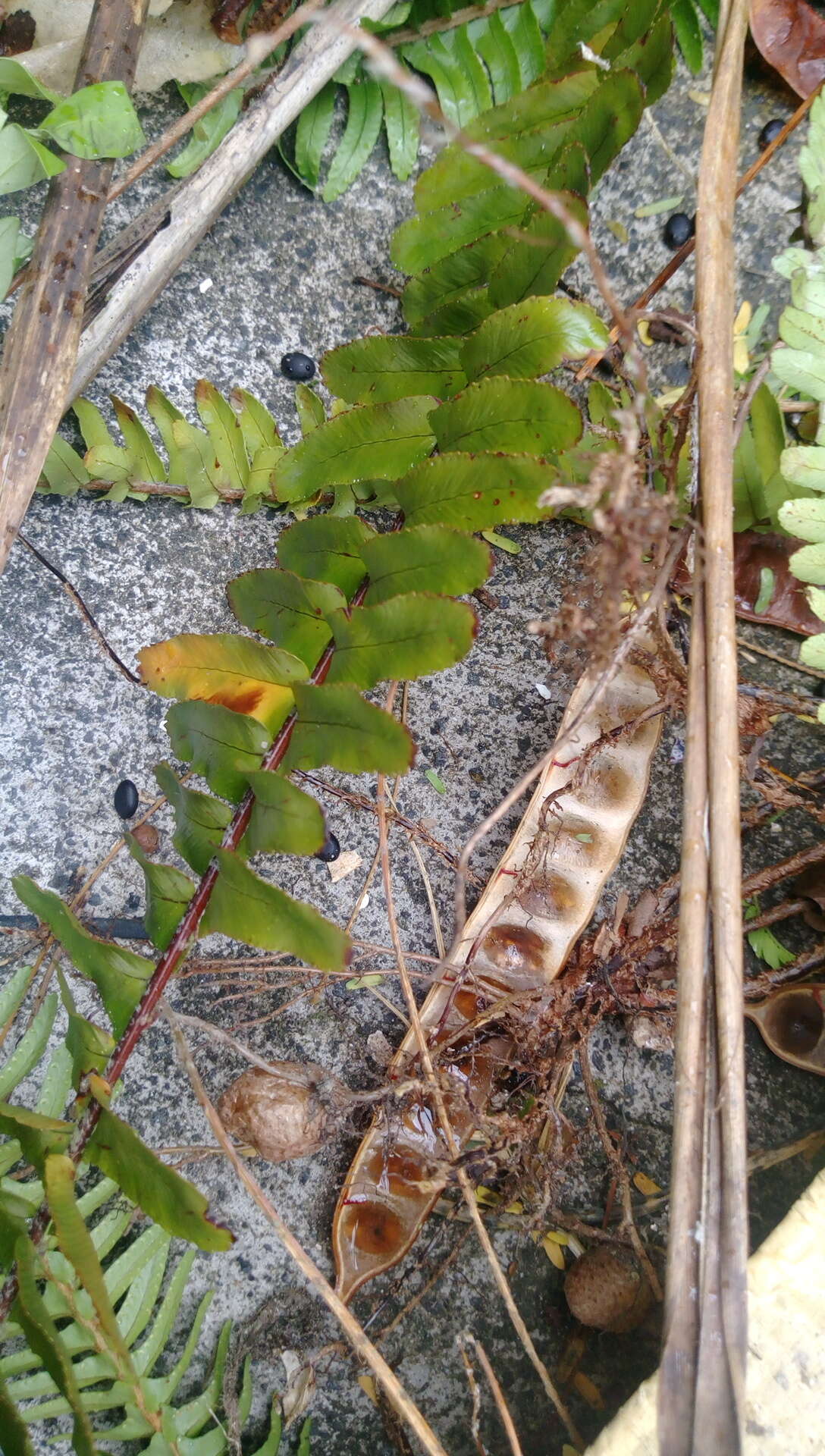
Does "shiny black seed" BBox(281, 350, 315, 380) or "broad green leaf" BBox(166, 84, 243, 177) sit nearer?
"broad green leaf" BBox(166, 84, 243, 177)

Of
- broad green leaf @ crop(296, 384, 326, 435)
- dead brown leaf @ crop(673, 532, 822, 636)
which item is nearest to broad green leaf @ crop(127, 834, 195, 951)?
broad green leaf @ crop(296, 384, 326, 435)

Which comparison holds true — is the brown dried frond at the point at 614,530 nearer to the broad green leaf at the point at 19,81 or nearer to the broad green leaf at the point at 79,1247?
the broad green leaf at the point at 79,1247

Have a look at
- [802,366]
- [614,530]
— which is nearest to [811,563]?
[802,366]

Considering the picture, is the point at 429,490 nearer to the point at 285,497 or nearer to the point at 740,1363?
the point at 285,497

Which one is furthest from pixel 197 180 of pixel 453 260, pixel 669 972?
pixel 669 972

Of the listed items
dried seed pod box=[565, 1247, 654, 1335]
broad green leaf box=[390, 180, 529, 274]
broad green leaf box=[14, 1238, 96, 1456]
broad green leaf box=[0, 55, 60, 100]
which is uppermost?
broad green leaf box=[0, 55, 60, 100]

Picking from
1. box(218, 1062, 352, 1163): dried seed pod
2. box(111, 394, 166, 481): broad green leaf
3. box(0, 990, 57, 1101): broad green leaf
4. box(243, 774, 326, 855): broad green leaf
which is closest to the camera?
box(243, 774, 326, 855): broad green leaf

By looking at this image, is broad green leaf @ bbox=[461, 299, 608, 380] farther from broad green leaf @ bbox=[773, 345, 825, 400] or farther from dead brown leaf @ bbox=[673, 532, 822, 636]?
dead brown leaf @ bbox=[673, 532, 822, 636]
